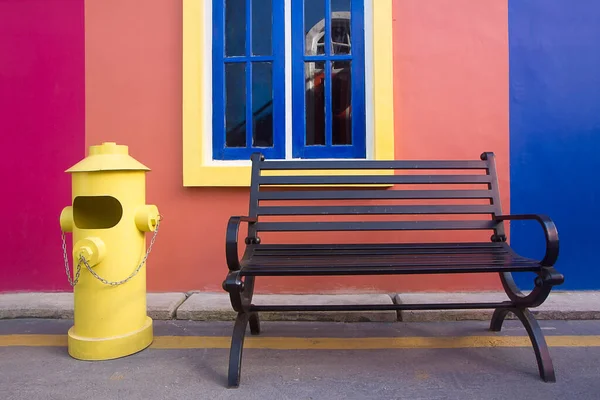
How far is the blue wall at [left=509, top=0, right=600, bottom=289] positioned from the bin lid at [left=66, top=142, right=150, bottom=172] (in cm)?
288

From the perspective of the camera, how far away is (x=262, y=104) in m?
3.84

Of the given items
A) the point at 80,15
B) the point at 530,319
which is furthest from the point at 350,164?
the point at 80,15

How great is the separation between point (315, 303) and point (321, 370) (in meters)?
0.89

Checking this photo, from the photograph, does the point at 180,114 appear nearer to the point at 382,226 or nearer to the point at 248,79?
the point at 248,79

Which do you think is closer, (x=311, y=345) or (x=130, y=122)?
(x=311, y=345)

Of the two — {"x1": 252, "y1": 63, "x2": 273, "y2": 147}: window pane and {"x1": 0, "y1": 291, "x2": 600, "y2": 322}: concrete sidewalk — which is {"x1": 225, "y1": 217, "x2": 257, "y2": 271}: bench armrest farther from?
{"x1": 252, "y1": 63, "x2": 273, "y2": 147}: window pane

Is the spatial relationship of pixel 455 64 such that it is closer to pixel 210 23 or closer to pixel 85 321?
pixel 210 23

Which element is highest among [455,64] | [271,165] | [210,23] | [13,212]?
[210,23]

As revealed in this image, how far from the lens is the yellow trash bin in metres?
2.57

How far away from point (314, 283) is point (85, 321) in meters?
1.70

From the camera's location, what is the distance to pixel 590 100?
141 inches

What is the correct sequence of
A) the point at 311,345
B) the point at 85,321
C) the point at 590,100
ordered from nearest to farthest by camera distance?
1. the point at 85,321
2. the point at 311,345
3. the point at 590,100

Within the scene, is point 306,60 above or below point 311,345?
above

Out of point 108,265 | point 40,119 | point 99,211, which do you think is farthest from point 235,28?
point 108,265
